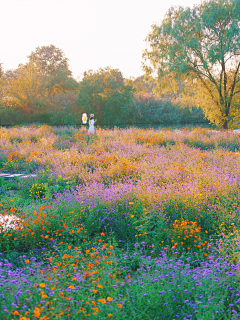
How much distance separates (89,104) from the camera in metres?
33.8

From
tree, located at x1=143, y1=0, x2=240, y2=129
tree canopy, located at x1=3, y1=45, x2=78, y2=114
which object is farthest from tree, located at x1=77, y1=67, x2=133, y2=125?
tree, located at x1=143, y1=0, x2=240, y2=129

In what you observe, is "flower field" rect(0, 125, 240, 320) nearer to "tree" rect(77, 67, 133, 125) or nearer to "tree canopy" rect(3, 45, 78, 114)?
"tree" rect(77, 67, 133, 125)

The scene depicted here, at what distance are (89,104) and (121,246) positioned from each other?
101ft

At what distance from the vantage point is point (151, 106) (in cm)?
3691

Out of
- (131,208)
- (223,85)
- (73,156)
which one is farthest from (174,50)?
(131,208)

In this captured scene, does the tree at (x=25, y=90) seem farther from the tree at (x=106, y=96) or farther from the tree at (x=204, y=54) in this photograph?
the tree at (x=204, y=54)

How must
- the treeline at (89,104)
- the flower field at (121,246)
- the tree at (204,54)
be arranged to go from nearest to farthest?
the flower field at (121,246) → the tree at (204,54) → the treeline at (89,104)

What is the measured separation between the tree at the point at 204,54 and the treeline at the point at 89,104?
42.4 ft

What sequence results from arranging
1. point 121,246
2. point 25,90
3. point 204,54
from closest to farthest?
point 121,246 → point 204,54 → point 25,90

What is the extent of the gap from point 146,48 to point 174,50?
2.96 meters

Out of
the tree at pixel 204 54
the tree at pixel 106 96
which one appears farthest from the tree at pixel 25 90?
the tree at pixel 204 54

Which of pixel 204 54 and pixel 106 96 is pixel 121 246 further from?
pixel 106 96

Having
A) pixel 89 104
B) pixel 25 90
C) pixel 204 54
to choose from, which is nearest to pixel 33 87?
pixel 25 90

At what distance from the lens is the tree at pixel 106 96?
33875 millimetres
